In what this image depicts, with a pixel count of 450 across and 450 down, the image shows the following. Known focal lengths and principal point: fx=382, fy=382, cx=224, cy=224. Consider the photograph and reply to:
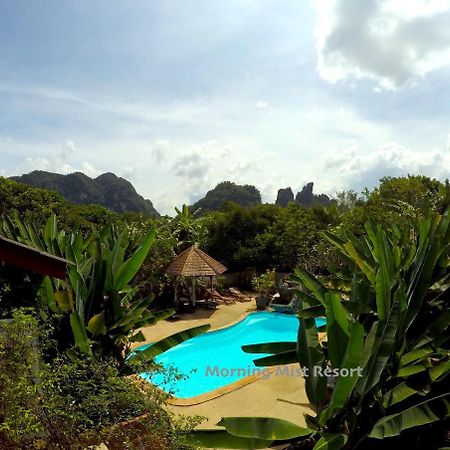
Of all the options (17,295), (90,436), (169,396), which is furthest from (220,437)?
(17,295)

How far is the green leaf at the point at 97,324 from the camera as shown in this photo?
5207mm

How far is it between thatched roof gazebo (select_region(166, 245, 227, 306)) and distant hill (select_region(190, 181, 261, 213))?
5866cm

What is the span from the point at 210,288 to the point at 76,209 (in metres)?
24.9

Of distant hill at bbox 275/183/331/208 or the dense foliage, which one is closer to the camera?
the dense foliage

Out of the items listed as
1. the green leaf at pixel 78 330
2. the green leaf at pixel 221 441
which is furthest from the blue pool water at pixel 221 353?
the green leaf at pixel 221 441

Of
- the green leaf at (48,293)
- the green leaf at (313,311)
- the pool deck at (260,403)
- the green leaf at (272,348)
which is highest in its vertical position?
the green leaf at (48,293)

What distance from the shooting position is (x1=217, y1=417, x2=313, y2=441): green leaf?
3344 millimetres

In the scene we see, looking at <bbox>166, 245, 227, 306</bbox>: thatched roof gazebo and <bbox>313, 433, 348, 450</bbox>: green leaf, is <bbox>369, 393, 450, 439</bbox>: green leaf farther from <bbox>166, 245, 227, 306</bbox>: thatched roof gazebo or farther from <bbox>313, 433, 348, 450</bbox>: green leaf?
<bbox>166, 245, 227, 306</bbox>: thatched roof gazebo

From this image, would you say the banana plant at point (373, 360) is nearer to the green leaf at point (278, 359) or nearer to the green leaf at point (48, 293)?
the green leaf at point (278, 359)

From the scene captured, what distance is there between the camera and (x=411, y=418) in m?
3.53

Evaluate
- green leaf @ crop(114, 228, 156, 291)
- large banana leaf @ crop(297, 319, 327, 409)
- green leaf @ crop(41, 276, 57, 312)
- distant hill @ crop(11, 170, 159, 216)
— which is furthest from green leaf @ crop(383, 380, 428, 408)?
distant hill @ crop(11, 170, 159, 216)

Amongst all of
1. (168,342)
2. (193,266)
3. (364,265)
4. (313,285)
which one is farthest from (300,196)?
(168,342)

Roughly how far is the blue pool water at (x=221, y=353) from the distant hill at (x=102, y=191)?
82.6m

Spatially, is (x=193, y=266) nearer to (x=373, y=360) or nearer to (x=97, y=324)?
(x=97, y=324)
